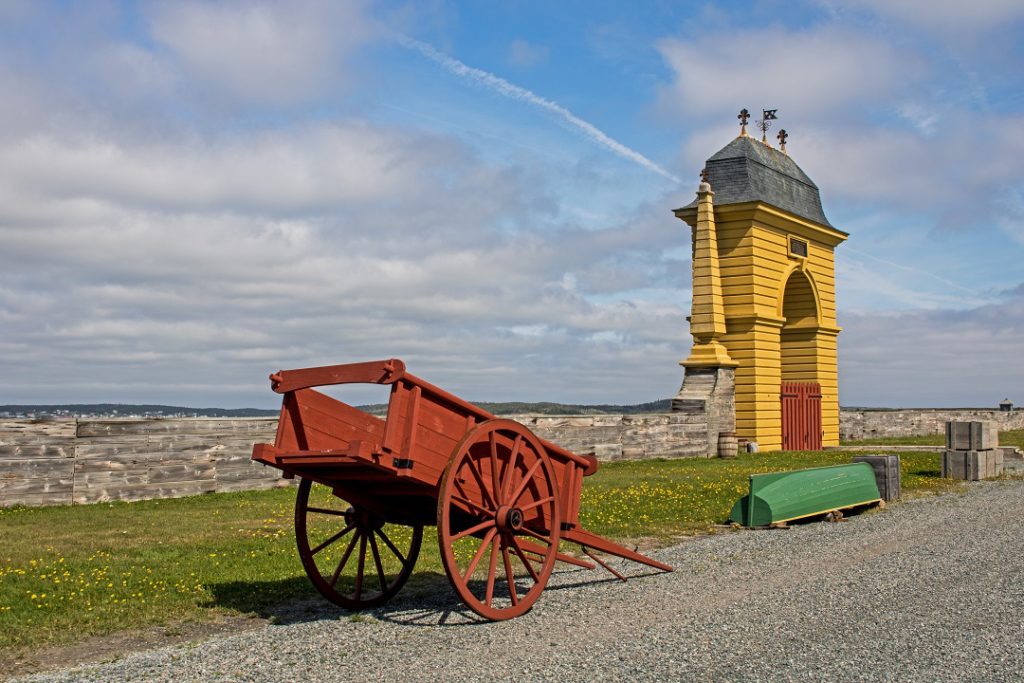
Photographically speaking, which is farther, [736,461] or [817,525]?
[736,461]

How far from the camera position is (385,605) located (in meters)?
8.79

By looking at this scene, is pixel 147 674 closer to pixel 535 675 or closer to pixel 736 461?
pixel 535 675

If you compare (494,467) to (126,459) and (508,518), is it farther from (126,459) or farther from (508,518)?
(126,459)

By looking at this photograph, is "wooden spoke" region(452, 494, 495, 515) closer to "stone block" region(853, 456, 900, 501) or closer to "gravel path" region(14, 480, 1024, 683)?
"gravel path" region(14, 480, 1024, 683)

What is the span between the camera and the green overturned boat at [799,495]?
13891 mm

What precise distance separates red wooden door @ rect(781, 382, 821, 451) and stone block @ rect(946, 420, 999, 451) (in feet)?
32.3

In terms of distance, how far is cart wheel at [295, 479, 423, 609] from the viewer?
840cm

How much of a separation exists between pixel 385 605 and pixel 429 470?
193cm

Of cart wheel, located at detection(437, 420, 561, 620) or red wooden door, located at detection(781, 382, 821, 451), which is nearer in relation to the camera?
cart wheel, located at detection(437, 420, 561, 620)

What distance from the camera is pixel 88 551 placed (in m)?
11.5

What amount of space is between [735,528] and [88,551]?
853 centimetres

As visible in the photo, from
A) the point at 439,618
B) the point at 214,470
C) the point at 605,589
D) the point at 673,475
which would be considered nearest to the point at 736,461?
the point at 673,475

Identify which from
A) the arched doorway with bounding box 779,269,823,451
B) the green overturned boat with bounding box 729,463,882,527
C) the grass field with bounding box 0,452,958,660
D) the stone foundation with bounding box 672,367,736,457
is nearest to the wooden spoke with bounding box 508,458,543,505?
the grass field with bounding box 0,452,958,660

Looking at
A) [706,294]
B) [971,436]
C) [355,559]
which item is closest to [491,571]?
[355,559]
